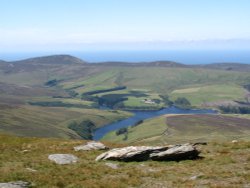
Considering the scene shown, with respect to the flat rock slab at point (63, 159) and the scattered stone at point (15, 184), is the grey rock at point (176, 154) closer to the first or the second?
the flat rock slab at point (63, 159)

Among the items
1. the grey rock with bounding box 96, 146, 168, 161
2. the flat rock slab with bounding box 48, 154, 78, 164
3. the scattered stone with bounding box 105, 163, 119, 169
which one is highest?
the grey rock with bounding box 96, 146, 168, 161

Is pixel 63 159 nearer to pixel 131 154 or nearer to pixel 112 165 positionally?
pixel 112 165

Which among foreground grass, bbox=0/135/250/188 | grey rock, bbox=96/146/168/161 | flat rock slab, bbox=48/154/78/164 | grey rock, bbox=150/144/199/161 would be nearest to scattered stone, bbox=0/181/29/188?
foreground grass, bbox=0/135/250/188

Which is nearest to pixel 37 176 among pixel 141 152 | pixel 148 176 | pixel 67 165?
pixel 67 165

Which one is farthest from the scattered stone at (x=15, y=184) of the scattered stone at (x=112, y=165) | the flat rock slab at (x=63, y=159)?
the scattered stone at (x=112, y=165)

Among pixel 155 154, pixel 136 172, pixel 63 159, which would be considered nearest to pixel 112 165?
pixel 136 172

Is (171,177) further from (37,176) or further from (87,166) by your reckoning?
(37,176)

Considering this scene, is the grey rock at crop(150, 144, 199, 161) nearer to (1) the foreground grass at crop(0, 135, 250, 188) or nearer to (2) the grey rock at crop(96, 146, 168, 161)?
(2) the grey rock at crop(96, 146, 168, 161)

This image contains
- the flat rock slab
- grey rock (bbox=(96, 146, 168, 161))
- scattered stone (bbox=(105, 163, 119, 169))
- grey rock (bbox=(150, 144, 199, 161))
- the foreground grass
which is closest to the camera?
the foreground grass

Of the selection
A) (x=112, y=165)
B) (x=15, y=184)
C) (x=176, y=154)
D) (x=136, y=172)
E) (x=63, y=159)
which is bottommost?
(x=63, y=159)
